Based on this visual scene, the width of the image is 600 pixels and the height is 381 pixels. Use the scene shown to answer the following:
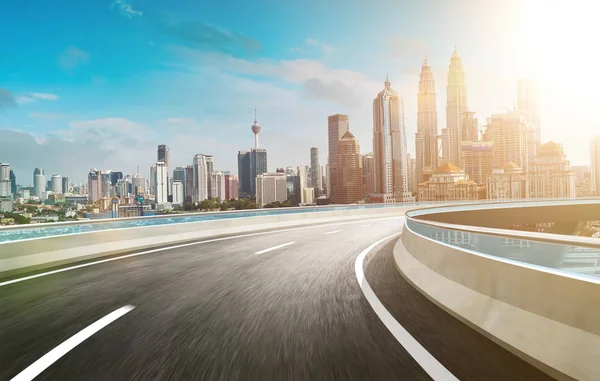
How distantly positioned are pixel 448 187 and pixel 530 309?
513ft

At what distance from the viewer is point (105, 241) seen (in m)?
13.1

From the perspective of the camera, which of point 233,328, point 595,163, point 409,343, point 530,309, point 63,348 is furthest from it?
point 595,163

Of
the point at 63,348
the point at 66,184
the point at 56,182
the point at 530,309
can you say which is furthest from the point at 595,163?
the point at 56,182

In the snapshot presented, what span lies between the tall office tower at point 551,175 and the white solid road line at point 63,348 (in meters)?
150

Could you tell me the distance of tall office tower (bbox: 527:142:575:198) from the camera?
136m

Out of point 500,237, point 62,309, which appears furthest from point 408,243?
point 62,309

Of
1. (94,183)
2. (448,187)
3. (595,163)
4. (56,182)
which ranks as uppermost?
(595,163)

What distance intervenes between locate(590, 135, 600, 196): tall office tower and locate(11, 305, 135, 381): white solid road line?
17135 centimetres

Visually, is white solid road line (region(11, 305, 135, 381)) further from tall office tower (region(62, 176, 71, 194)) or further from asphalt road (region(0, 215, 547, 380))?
tall office tower (region(62, 176, 71, 194))

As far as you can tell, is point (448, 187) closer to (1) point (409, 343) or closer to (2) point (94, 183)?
(2) point (94, 183)

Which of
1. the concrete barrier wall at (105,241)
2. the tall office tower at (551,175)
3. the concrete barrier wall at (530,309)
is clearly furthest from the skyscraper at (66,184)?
the concrete barrier wall at (530,309)

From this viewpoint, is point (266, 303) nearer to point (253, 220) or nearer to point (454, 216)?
point (253, 220)

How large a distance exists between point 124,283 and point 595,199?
4784 centimetres

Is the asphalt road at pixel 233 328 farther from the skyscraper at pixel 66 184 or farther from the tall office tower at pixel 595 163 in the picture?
the tall office tower at pixel 595 163
